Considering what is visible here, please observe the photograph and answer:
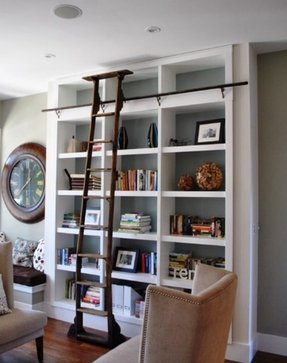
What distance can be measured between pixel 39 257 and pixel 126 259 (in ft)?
4.04

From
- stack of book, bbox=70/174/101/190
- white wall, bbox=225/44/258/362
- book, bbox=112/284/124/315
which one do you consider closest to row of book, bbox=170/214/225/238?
white wall, bbox=225/44/258/362

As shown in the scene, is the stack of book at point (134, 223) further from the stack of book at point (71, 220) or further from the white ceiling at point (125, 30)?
the white ceiling at point (125, 30)

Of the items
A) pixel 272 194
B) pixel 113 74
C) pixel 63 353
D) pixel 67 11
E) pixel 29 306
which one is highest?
pixel 67 11

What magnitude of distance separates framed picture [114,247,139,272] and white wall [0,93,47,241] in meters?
1.39

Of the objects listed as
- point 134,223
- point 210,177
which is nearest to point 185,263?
point 134,223

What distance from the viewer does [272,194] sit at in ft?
10.9

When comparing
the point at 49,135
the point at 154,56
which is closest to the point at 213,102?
the point at 154,56

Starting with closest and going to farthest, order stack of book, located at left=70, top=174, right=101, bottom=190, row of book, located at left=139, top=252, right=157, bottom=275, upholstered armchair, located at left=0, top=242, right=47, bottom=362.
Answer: upholstered armchair, located at left=0, top=242, right=47, bottom=362 → row of book, located at left=139, top=252, right=157, bottom=275 → stack of book, located at left=70, top=174, right=101, bottom=190

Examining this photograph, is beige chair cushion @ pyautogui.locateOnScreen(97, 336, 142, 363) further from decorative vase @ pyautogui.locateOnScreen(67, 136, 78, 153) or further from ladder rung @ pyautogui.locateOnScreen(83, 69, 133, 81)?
decorative vase @ pyautogui.locateOnScreen(67, 136, 78, 153)

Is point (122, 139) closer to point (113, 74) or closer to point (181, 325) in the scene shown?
point (113, 74)

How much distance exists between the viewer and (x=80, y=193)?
397 centimetres

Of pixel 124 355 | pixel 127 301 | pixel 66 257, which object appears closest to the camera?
pixel 124 355

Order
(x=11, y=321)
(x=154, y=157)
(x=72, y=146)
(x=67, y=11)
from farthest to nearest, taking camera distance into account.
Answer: (x=72, y=146) < (x=154, y=157) < (x=11, y=321) < (x=67, y=11)

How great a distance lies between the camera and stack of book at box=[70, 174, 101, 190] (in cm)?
394
